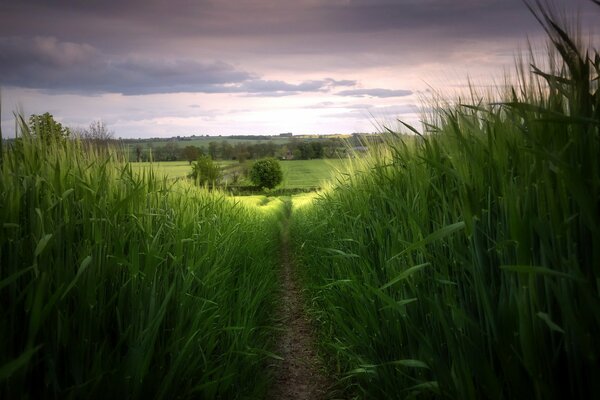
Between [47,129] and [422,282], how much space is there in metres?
3.00

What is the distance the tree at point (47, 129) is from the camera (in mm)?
2880

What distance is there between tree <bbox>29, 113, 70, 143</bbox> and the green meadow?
0.13ft

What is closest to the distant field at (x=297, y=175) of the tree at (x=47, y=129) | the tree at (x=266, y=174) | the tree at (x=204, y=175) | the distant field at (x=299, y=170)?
the distant field at (x=299, y=170)

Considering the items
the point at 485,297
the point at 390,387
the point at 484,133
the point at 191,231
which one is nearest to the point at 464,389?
the point at 485,297

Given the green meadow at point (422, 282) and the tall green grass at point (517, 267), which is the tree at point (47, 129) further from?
the tall green grass at point (517, 267)

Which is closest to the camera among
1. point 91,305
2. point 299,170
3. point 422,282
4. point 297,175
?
point 91,305

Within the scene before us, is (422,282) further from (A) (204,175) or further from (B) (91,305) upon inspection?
(A) (204,175)

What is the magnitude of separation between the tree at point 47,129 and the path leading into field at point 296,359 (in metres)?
2.49

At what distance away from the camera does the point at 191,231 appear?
371cm

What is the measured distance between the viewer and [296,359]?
11.8ft

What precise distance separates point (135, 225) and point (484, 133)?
84.9 inches

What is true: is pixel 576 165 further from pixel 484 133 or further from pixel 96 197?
pixel 96 197

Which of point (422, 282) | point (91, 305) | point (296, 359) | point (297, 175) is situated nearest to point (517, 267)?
point (422, 282)

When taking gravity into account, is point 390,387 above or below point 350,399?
above
